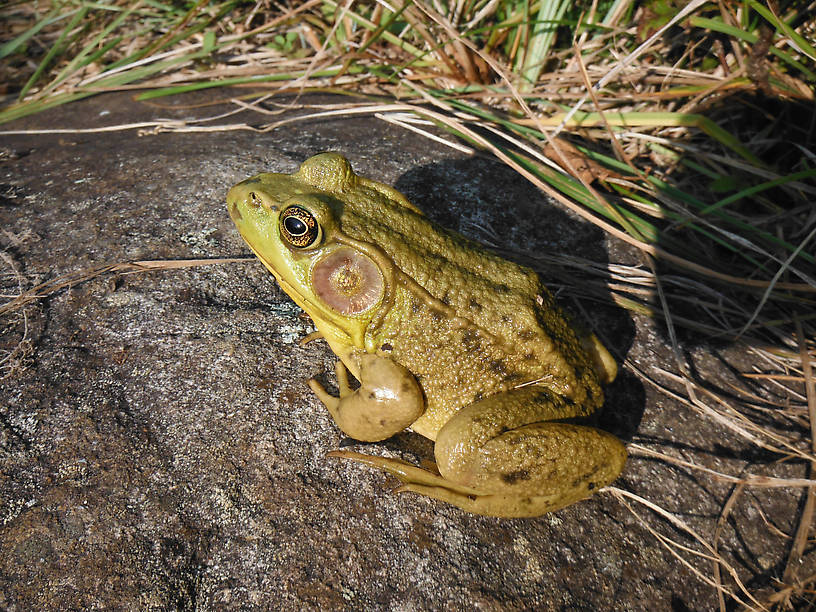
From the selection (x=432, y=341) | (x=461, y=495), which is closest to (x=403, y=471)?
(x=461, y=495)

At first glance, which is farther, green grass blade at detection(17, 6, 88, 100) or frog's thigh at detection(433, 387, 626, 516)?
green grass blade at detection(17, 6, 88, 100)

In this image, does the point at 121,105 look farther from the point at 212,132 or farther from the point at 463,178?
the point at 463,178

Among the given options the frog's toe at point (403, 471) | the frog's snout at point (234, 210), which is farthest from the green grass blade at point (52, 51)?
the frog's toe at point (403, 471)

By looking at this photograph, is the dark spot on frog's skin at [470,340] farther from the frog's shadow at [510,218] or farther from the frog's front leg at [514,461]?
the frog's shadow at [510,218]

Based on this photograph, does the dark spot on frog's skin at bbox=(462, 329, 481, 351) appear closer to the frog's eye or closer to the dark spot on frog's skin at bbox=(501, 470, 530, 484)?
the dark spot on frog's skin at bbox=(501, 470, 530, 484)

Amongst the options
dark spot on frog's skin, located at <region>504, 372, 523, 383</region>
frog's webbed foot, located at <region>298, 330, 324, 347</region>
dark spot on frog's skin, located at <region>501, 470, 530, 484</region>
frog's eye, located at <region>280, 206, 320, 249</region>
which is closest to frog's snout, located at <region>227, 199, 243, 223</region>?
frog's eye, located at <region>280, 206, 320, 249</region>

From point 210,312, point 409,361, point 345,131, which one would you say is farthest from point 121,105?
point 409,361
